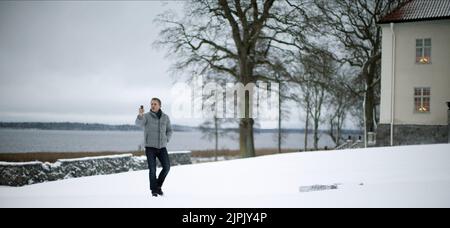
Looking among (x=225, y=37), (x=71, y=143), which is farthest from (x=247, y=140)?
(x=71, y=143)

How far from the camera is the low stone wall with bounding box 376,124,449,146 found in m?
25.8

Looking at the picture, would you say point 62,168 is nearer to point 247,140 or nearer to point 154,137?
point 154,137

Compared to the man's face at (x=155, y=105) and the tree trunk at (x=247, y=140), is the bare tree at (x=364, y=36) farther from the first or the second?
the man's face at (x=155, y=105)

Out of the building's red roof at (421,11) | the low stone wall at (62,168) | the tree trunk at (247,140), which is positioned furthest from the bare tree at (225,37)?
the low stone wall at (62,168)

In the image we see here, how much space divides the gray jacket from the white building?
19556 mm

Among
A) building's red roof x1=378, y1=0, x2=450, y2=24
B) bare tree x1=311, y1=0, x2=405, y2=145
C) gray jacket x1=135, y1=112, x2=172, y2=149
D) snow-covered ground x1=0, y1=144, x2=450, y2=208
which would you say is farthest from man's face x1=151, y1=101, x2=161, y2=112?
bare tree x1=311, y1=0, x2=405, y2=145

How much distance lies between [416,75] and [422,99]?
1401 millimetres

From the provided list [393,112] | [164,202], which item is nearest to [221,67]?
[393,112]

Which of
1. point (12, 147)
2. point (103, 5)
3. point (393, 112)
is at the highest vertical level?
point (103, 5)

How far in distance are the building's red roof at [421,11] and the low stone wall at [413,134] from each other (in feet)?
19.7

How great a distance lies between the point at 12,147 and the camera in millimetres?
47000

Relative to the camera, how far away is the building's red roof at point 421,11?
26059mm
